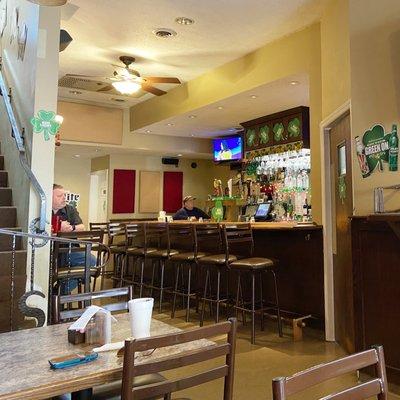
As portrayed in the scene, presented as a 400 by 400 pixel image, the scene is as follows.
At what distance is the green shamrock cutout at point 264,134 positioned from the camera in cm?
692

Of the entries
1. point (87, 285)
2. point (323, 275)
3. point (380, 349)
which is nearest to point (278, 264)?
point (323, 275)

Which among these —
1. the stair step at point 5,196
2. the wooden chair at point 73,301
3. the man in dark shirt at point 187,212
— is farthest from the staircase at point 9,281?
the man in dark shirt at point 187,212

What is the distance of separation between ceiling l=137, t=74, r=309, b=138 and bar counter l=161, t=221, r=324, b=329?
190 centimetres

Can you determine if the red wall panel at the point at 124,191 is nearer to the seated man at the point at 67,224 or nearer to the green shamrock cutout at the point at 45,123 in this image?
the seated man at the point at 67,224

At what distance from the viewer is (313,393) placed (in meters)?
2.90

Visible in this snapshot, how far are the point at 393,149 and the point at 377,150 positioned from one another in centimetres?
12

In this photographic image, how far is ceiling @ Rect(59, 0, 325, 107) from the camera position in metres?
4.29

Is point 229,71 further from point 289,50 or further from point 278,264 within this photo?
point 278,264

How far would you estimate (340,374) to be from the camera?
113 centimetres

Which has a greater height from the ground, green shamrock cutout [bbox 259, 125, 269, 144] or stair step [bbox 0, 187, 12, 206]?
green shamrock cutout [bbox 259, 125, 269, 144]

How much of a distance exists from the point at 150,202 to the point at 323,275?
6.01 m

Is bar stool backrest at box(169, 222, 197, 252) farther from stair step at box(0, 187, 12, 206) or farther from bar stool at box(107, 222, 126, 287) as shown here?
stair step at box(0, 187, 12, 206)

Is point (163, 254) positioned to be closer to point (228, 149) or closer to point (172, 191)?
point (228, 149)

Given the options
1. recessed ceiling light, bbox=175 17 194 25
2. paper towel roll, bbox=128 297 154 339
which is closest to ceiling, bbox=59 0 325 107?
recessed ceiling light, bbox=175 17 194 25
